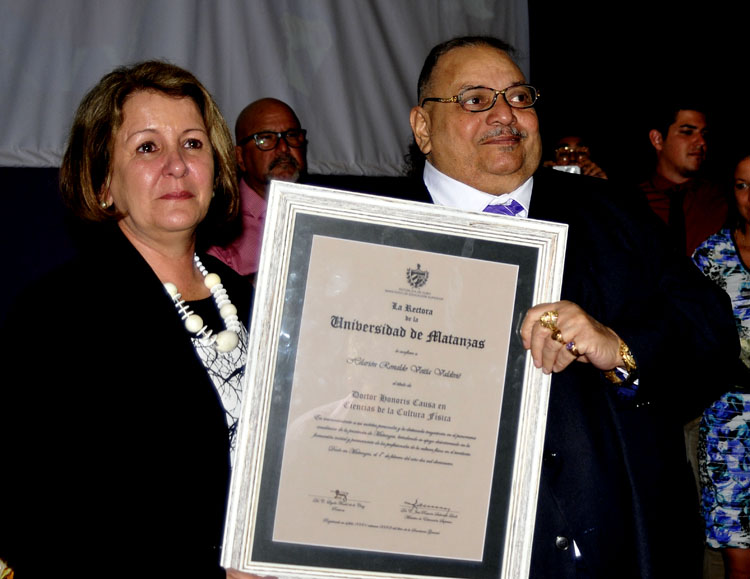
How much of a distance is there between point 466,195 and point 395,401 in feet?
2.46

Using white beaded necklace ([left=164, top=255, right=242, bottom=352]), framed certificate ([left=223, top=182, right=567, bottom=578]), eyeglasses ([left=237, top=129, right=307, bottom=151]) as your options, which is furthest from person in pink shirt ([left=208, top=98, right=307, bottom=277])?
framed certificate ([left=223, top=182, right=567, bottom=578])

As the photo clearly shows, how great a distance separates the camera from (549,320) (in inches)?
70.1

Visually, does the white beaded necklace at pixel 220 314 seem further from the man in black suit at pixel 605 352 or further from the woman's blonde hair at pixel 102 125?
the man in black suit at pixel 605 352

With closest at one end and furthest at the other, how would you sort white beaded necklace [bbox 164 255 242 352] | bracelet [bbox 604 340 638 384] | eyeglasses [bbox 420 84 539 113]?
bracelet [bbox 604 340 638 384] → white beaded necklace [bbox 164 255 242 352] → eyeglasses [bbox 420 84 539 113]

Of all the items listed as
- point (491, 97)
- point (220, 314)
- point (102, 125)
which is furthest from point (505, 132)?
point (102, 125)

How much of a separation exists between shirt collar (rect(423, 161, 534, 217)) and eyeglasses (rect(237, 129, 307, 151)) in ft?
7.27

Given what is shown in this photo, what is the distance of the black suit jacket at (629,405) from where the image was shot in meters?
1.94

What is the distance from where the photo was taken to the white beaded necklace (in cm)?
222

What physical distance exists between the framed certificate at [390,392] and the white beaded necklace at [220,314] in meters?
0.49

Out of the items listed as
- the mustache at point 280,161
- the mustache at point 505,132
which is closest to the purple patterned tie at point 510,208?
the mustache at point 505,132

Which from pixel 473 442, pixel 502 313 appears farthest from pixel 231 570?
pixel 502 313

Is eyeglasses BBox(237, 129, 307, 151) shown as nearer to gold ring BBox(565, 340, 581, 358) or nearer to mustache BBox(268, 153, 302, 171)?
mustache BBox(268, 153, 302, 171)

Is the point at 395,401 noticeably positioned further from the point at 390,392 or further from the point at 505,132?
the point at 505,132

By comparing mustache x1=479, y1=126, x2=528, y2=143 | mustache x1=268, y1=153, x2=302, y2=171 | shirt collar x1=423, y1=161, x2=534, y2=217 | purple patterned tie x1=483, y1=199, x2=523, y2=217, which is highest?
mustache x1=268, y1=153, x2=302, y2=171
